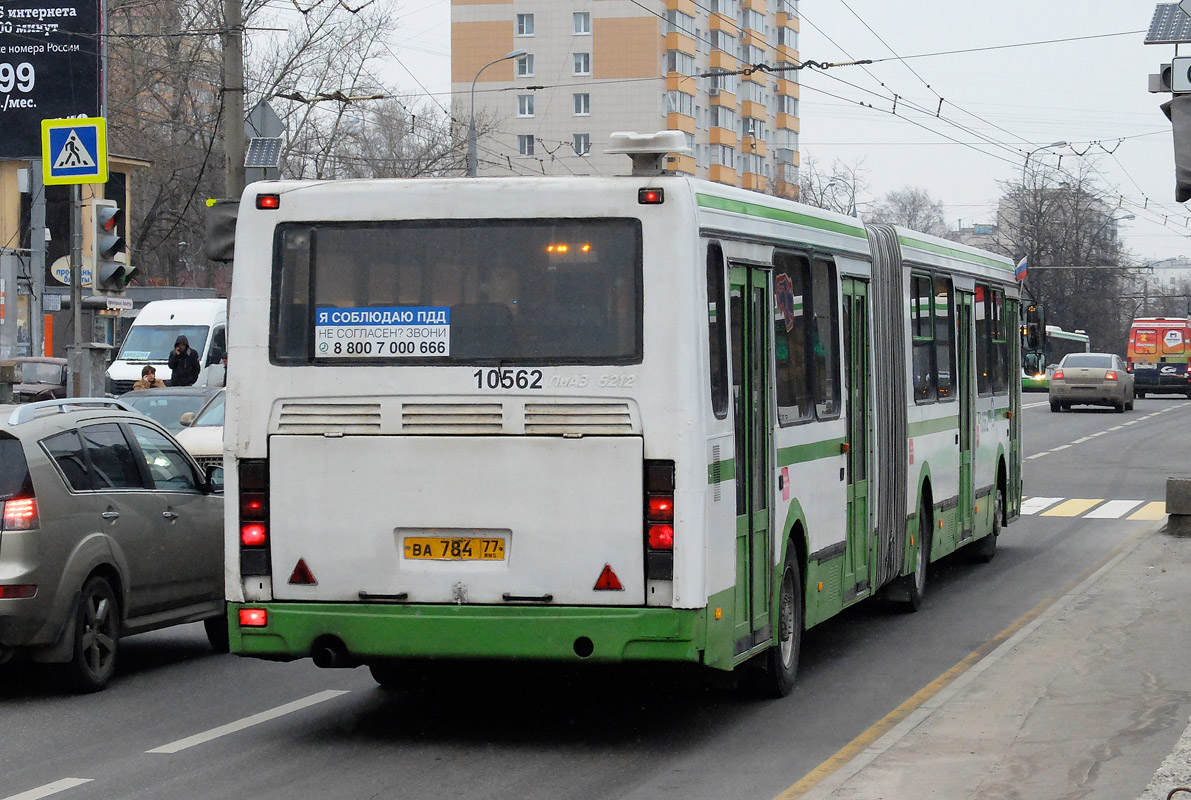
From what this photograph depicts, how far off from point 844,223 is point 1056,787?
15.6 feet

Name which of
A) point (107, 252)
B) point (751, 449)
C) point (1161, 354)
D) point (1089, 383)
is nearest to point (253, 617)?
point (751, 449)

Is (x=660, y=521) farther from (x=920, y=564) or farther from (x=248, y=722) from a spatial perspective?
(x=920, y=564)

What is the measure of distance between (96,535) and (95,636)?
22.0 inches

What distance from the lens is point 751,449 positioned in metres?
8.59

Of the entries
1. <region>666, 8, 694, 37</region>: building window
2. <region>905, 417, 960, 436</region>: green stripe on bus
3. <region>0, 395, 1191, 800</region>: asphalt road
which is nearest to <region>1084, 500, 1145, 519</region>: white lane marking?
<region>905, 417, 960, 436</region>: green stripe on bus

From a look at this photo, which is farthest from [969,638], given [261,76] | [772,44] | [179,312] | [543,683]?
[772,44]

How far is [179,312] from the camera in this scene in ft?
108

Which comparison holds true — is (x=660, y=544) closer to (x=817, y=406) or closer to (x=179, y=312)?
(x=817, y=406)

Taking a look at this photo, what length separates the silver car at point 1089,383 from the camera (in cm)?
4788

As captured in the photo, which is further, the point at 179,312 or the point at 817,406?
the point at 179,312

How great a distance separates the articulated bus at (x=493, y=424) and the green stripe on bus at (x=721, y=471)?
0.02m

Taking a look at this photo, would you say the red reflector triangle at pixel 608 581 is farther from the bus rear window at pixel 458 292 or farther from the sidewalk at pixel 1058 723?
the sidewalk at pixel 1058 723

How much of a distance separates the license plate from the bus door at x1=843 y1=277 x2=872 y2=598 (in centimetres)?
341

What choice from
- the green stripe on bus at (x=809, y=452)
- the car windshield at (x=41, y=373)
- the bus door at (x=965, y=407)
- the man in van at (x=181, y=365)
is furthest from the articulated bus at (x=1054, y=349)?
the green stripe on bus at (x=809, y=452)
